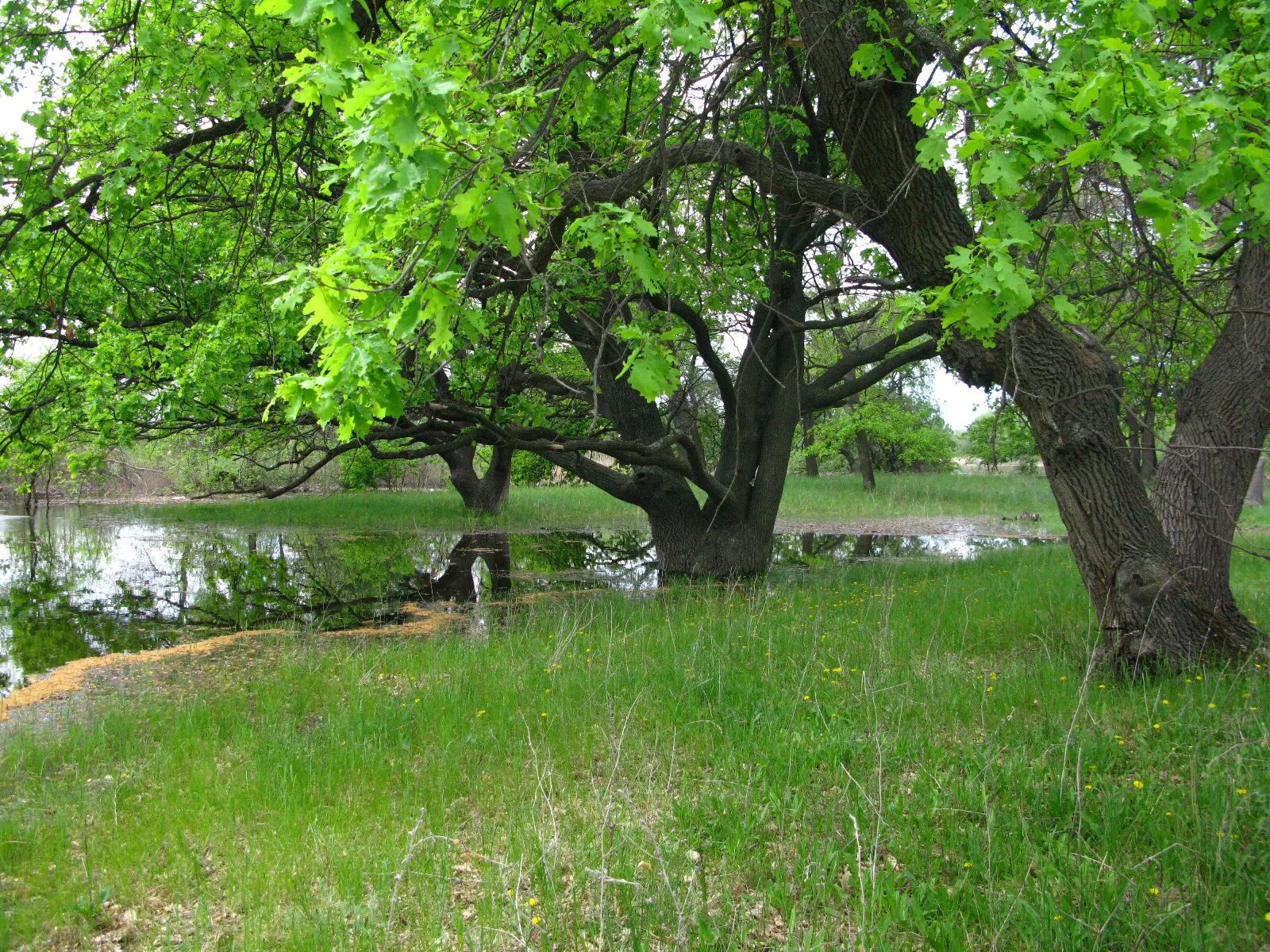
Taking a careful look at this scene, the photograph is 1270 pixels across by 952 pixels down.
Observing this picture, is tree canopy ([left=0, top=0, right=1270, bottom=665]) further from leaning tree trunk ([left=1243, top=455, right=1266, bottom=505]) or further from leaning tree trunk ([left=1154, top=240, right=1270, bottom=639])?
leaning tree trunk ([left=1243, top=455, right=1266, bottom=505])

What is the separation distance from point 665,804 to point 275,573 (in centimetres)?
1176

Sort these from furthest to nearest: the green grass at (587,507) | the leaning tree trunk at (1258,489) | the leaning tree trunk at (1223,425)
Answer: the leaning tree trunk at (1258,489) → the green grass at (587,507) → the leaning tree trunk at (1223,425)

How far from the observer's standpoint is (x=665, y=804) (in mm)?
4000

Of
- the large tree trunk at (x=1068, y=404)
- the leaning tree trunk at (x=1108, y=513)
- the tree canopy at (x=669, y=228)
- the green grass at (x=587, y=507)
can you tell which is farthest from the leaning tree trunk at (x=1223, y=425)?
the green grass at (x=587, y=507)

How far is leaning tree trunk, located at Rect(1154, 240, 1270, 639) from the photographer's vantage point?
5.96 m

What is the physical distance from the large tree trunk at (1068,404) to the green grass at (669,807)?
399mm

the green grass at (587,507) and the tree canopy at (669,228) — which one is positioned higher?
the tree canopy at (669,228)

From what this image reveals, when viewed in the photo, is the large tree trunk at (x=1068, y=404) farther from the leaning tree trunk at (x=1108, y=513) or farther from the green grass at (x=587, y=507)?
the green grass at (x=587, y=507)

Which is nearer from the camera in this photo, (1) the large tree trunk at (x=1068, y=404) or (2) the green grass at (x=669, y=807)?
(2) the green grass at (x=669, y=807)

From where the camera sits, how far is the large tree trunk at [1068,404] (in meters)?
5.38

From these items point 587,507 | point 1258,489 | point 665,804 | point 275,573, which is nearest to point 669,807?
point 665,804

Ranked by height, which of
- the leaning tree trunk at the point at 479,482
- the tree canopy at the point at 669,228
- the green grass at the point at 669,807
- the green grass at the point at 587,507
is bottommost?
the green grass at the point at 669,807

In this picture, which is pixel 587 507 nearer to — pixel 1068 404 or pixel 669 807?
pixel 1068 404

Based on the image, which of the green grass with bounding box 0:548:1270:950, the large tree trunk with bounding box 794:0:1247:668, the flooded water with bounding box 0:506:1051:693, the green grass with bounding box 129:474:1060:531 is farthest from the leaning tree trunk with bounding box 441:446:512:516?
the large tree trunk with bounding box 794:0:1247:668
